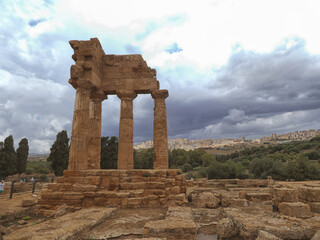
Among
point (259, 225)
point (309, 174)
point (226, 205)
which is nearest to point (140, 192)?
point (226, 205)

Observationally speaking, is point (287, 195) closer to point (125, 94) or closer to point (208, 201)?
point (208, 201)

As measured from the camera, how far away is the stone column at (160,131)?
1324 centimetres

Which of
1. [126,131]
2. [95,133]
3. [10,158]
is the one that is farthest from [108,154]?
[126,131]

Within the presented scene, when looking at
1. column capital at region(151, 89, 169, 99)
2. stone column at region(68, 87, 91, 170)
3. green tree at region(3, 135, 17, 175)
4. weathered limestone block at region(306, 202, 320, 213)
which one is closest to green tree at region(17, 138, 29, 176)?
green tree at region(3, 135, 17, 175)

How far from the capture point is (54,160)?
3622 cm

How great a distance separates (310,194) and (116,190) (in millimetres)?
7897

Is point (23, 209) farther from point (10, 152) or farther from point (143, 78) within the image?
point (10, 152)

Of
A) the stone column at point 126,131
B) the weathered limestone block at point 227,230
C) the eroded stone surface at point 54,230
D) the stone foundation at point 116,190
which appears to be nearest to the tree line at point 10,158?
the stone column at point 126,131

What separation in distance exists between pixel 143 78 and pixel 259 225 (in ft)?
37.4

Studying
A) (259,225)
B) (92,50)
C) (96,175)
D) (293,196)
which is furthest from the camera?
(92,50)

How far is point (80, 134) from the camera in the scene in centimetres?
1184

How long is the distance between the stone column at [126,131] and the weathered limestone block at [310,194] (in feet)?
29.4

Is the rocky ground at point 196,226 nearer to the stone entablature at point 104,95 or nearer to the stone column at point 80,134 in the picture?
the stone column at point 80,134

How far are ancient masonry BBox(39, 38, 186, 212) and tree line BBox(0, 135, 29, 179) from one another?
30.5 metres
